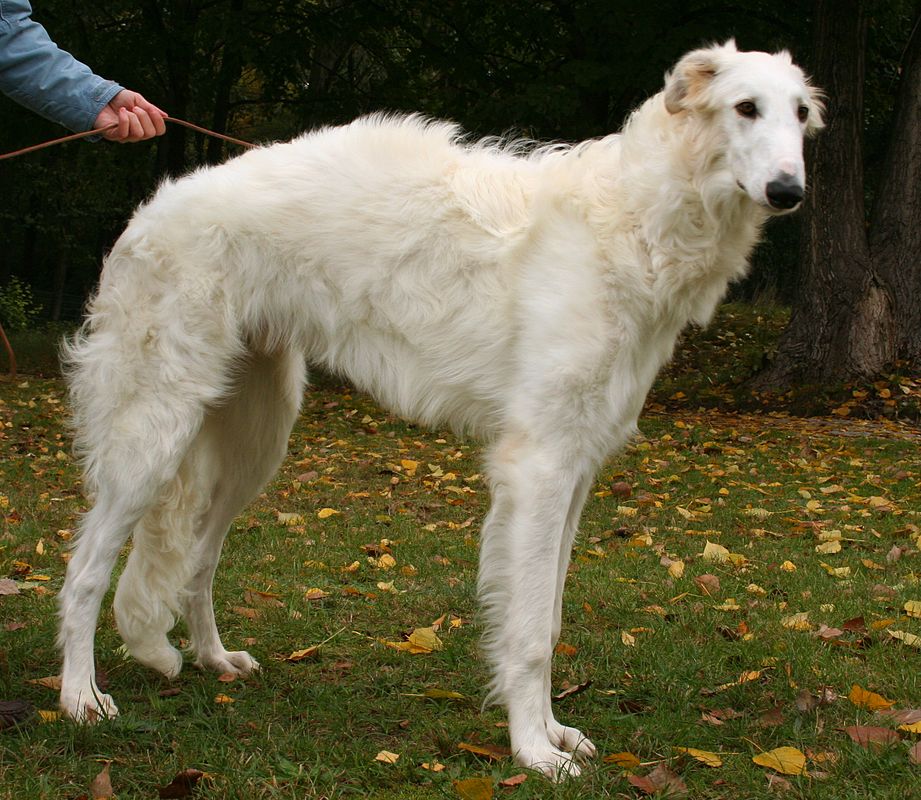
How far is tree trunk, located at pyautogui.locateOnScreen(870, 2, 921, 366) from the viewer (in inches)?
467

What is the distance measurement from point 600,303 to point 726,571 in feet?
9.06

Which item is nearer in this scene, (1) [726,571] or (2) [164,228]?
(2) [164,228]

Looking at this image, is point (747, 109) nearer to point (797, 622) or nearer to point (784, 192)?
point (784, 192)

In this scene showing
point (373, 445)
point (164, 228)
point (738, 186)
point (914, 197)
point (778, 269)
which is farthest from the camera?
point (778, 269)

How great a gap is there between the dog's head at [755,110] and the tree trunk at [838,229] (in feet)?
28.9

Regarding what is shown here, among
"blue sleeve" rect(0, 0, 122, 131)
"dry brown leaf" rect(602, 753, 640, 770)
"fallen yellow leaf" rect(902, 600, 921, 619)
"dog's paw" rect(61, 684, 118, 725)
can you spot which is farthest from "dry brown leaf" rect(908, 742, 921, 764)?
"blue sleeve" rect(0, 0, 122, 131)

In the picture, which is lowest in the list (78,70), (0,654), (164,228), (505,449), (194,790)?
(0,654)

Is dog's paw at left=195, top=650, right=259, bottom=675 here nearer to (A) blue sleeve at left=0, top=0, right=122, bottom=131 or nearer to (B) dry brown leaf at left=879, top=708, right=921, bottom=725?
(A) blue sleeve at left=0, top=0, right=122, bottom=131

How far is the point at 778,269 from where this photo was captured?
23531 millimetres

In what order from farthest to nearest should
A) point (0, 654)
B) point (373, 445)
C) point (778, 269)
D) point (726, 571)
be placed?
point (778, 269)
point (373, 445)
point (726, 571)
point (0, 654)

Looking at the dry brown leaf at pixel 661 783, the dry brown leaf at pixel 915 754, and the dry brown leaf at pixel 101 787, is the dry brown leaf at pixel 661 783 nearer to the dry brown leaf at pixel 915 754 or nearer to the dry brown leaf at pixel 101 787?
the dry brown leaf at pixel 915 754

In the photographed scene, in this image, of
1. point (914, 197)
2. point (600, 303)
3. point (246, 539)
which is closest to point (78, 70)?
point (600, 303)

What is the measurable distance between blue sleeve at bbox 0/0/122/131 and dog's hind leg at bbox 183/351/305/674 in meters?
1.13

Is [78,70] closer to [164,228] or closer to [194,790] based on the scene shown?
[164,228]
